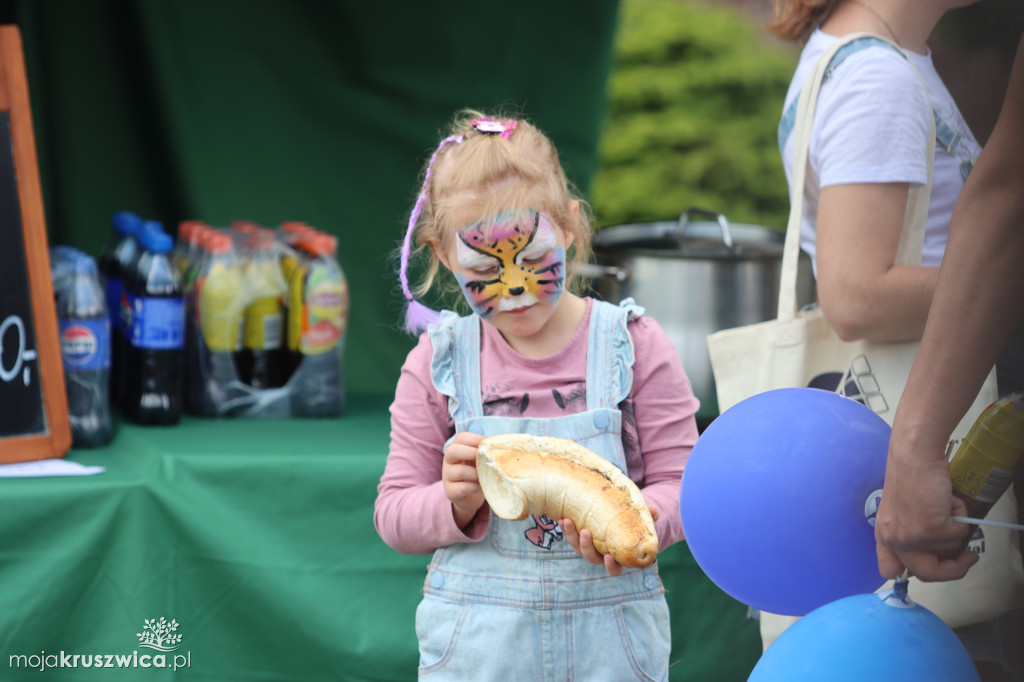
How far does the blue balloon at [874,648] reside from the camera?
3.40 feet

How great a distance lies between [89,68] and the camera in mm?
2945

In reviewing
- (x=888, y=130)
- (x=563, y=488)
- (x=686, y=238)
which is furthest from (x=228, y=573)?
(x=888, y=130)

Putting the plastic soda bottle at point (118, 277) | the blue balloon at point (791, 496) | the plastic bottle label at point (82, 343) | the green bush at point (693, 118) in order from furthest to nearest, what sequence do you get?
the green bush at point (693, 118), the plastic soda bottle at point (118, 277), the plastic bottle label at point (82, 343), the blue balloon at point (791, 496)

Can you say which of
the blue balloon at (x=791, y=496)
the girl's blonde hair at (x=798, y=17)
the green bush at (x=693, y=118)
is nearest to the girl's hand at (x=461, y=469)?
the blue balloon at (x=791, y=496)

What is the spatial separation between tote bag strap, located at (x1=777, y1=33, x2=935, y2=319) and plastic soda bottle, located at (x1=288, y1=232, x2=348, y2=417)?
1442 mm

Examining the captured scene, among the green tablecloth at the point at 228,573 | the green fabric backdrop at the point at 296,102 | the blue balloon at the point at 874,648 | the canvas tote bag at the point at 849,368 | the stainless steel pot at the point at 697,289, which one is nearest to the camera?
the blue balloon at the point at 874,648

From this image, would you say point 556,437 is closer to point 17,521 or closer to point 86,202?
point 17,521

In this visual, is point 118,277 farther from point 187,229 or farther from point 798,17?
point 798,17

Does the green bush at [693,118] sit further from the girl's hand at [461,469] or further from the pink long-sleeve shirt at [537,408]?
the girl's hand at [461,469]

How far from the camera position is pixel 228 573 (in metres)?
2.34

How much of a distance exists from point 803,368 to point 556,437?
53 centimetres

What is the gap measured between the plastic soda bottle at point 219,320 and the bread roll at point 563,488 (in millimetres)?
1534

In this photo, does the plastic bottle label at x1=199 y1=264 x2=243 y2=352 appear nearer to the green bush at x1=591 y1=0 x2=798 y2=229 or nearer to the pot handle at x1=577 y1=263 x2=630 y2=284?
the pot handle at x1=577 y1=263 x2=630 y2=284

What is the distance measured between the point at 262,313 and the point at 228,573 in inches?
29.9
